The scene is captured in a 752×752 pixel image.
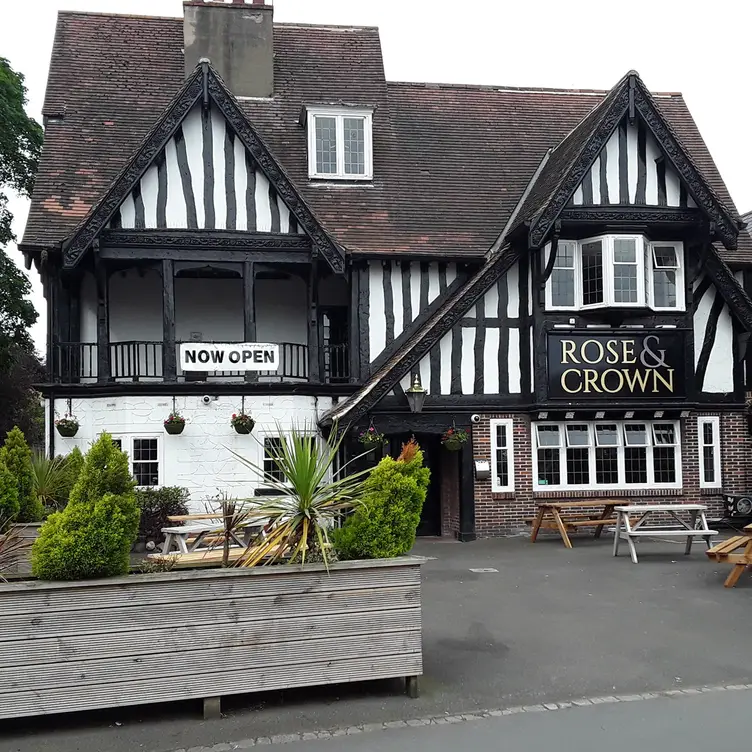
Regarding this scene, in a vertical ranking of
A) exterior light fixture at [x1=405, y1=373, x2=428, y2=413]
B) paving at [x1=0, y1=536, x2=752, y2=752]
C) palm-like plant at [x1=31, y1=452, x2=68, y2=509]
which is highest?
exterior light fixture at [x1=405, y1=373, x2=428, y2=413]

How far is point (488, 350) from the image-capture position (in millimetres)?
15961

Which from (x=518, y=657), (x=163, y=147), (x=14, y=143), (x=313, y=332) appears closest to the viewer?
(x=518, y=657)

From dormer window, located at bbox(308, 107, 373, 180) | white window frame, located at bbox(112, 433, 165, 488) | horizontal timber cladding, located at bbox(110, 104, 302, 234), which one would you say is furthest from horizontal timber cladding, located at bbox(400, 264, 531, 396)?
white window frame, located at bbox(112, 433, 165, 488)

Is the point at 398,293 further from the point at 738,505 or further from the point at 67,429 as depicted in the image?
the point at 738,505

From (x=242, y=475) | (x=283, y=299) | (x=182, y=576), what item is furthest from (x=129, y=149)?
(x=182, y=576)

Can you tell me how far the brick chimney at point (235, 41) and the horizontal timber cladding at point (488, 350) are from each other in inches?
335

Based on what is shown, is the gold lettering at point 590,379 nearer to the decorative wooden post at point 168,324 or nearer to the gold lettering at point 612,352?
the gold lettering at point 612,352

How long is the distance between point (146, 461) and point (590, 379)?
8956mm

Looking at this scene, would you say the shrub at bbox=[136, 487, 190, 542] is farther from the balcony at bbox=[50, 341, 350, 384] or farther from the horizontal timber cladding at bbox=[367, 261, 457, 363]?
the horizontal timber cladding at bbox=[367, 261, 457, 363]

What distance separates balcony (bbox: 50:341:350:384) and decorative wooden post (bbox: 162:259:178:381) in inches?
5.0

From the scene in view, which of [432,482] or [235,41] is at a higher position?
[235,41]

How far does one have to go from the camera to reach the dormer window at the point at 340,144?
60.3ft

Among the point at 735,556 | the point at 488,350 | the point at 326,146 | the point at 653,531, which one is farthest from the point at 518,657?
the point at 326,146

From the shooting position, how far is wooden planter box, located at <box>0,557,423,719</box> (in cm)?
561
